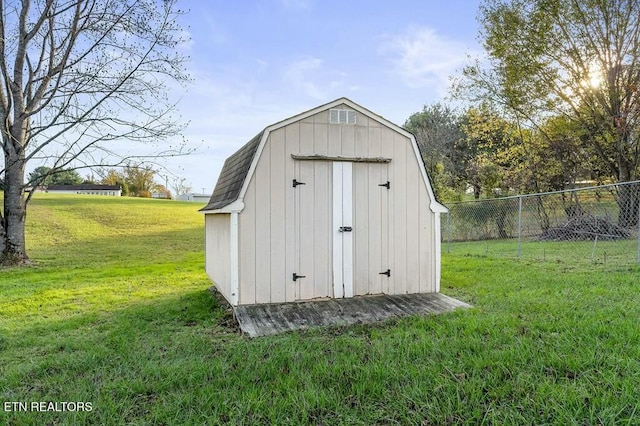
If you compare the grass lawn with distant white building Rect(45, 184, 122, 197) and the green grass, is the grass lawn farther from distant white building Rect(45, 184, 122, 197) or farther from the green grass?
distant white building Rect(45, 184, 122, 197)

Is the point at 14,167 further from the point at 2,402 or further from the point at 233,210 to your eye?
the point at 2,402

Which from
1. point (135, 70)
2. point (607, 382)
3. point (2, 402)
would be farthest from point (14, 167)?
point (607, 382)

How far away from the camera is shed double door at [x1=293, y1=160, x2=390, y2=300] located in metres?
4.87

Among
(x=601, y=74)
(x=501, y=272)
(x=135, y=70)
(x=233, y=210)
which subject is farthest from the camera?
(x=601, y=74)

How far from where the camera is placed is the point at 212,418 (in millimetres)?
2137

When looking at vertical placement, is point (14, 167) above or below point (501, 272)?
above

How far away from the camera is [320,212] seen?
4.93 meters

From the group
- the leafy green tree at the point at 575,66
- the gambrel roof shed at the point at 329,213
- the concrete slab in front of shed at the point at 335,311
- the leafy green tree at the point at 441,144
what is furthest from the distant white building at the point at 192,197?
the concrete slab in front of shed at the point at 335,311

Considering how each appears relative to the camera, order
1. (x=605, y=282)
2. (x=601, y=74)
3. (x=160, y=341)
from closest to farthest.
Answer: (x=160, y=341) → (x=605, y=282) → (x=601, y=74)

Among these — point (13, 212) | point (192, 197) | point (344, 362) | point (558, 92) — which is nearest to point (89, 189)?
point (192, 197)

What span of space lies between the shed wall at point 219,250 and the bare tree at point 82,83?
4.09m

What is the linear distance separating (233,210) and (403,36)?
6.76m

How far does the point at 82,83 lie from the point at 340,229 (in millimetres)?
7452

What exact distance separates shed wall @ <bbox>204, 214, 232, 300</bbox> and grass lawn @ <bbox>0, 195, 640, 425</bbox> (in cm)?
36
